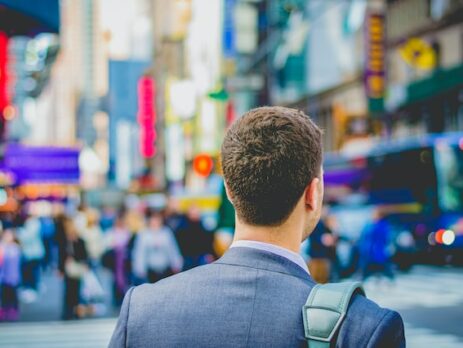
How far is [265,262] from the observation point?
2.14 meters

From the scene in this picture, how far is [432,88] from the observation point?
34.2 m

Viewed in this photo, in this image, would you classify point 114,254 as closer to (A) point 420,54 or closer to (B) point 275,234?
(B) point 275,234

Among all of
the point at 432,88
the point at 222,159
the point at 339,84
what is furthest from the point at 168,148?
the point at 222,159

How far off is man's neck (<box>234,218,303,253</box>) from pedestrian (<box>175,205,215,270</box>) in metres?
12.2

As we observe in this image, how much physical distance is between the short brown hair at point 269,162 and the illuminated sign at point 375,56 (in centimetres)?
3381

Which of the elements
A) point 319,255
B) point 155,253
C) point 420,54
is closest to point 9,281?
point 155,253

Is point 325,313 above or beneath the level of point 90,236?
above

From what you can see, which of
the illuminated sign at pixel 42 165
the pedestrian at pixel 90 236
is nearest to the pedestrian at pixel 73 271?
the pedestrian at pixel 90 236

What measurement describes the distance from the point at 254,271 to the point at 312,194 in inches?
10.4

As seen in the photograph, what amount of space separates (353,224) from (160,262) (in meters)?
14.5

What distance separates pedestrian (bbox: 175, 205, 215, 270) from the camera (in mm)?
14461

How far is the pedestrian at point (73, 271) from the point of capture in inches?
582

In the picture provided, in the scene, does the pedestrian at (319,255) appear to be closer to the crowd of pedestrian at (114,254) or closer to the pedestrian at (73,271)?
the crowd of pedestrian at (114,254)

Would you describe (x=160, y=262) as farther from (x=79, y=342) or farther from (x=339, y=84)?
(x=339, y=84)
